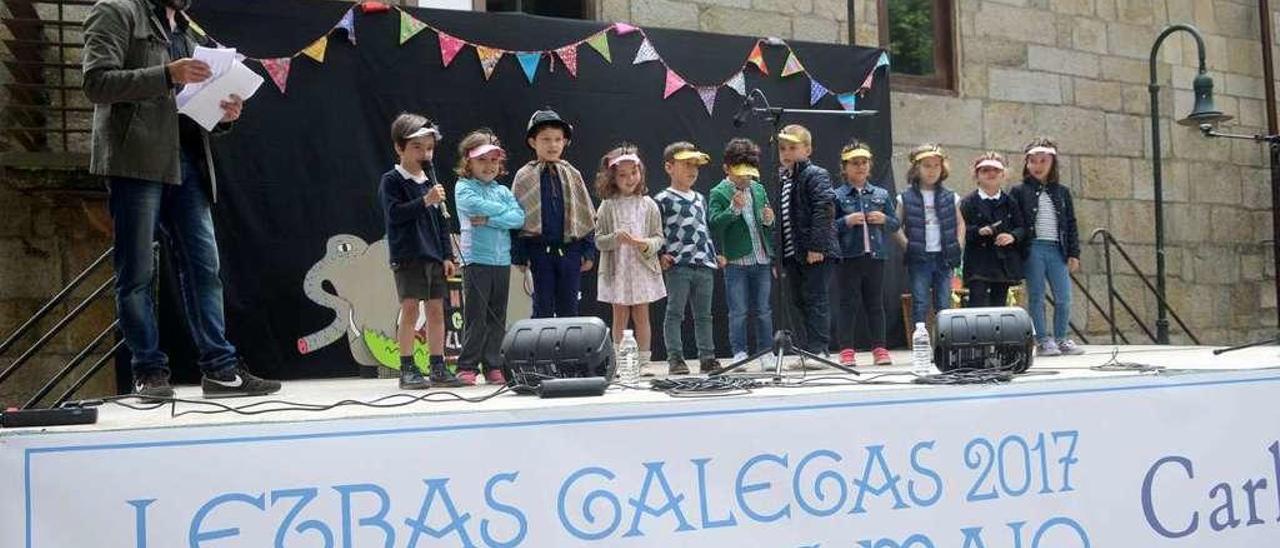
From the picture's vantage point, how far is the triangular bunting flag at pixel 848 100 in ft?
24.0

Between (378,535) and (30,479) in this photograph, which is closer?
(30,479)

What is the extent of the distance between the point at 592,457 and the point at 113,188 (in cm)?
204

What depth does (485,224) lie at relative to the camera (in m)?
4.70

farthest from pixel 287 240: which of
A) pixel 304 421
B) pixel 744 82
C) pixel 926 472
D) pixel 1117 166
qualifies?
pixel 1117 166

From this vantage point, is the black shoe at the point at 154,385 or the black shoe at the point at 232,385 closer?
the black shoe at the point at 154,385

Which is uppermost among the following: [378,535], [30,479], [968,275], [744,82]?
[744,82]

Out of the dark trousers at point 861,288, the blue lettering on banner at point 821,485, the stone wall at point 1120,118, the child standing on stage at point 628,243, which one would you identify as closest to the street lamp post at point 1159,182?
the stone wall at point 1120,118

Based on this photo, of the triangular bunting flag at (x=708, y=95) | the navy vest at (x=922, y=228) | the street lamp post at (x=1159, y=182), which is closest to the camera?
the navy vest at (x=922, y=228)

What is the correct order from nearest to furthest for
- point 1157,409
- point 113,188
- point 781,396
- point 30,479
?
point 30,479 → point 781,396 → point 1157,409 → point 113,188

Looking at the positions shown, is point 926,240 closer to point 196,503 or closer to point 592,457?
point 592,457

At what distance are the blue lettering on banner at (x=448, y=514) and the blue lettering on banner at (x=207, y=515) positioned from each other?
32 cm

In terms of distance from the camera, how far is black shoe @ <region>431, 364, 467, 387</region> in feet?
14.4

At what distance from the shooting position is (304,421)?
2.26 metres

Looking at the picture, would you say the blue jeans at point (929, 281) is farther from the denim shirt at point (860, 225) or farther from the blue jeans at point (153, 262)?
the blue jeans at point (153, 262)
